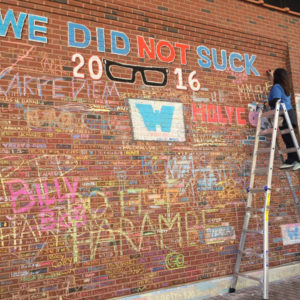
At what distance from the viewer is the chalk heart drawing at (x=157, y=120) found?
498 centimetres

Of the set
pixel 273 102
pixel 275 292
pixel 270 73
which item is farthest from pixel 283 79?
pixel 275 292

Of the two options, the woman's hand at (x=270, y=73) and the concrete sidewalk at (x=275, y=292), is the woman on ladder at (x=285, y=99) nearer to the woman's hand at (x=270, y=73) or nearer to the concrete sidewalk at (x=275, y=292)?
the woman's hand at (x=270, y=73)

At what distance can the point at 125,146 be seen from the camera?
4832 mm

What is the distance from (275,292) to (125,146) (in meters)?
3.02

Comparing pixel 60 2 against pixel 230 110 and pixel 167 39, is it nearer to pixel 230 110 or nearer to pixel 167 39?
pixel 167 39

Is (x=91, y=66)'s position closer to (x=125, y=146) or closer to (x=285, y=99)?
(x=125, y=146)

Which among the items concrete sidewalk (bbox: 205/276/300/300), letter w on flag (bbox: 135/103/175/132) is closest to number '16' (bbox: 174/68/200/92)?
letter w on flag (bbox: 135/103/175/132)

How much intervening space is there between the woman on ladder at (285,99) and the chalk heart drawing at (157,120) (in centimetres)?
158

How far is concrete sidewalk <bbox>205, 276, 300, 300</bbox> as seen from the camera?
4703 millimetres

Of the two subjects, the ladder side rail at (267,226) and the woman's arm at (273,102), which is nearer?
the ladder side rail at (267,226)

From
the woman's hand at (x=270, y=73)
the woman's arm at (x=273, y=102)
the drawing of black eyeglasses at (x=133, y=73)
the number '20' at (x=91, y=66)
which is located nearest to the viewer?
the number '20' at (x=91, y=66)

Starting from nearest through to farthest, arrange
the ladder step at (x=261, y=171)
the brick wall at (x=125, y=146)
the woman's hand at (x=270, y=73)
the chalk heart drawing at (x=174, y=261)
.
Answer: the brick wall at (x=125, y=146), the chalk heart drawing at (x=174, y=261), the ladder step at (x=261, y=171), the woman's hand at (x=270, y=73)

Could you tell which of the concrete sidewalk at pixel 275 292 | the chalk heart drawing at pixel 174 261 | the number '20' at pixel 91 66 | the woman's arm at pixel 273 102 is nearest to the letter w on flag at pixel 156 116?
the number '20' at pixel 91 66

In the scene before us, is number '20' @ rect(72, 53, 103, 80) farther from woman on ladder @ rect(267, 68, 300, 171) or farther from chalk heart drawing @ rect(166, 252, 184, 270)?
woman on ladder @ rect(267, 68, 300, 171)
